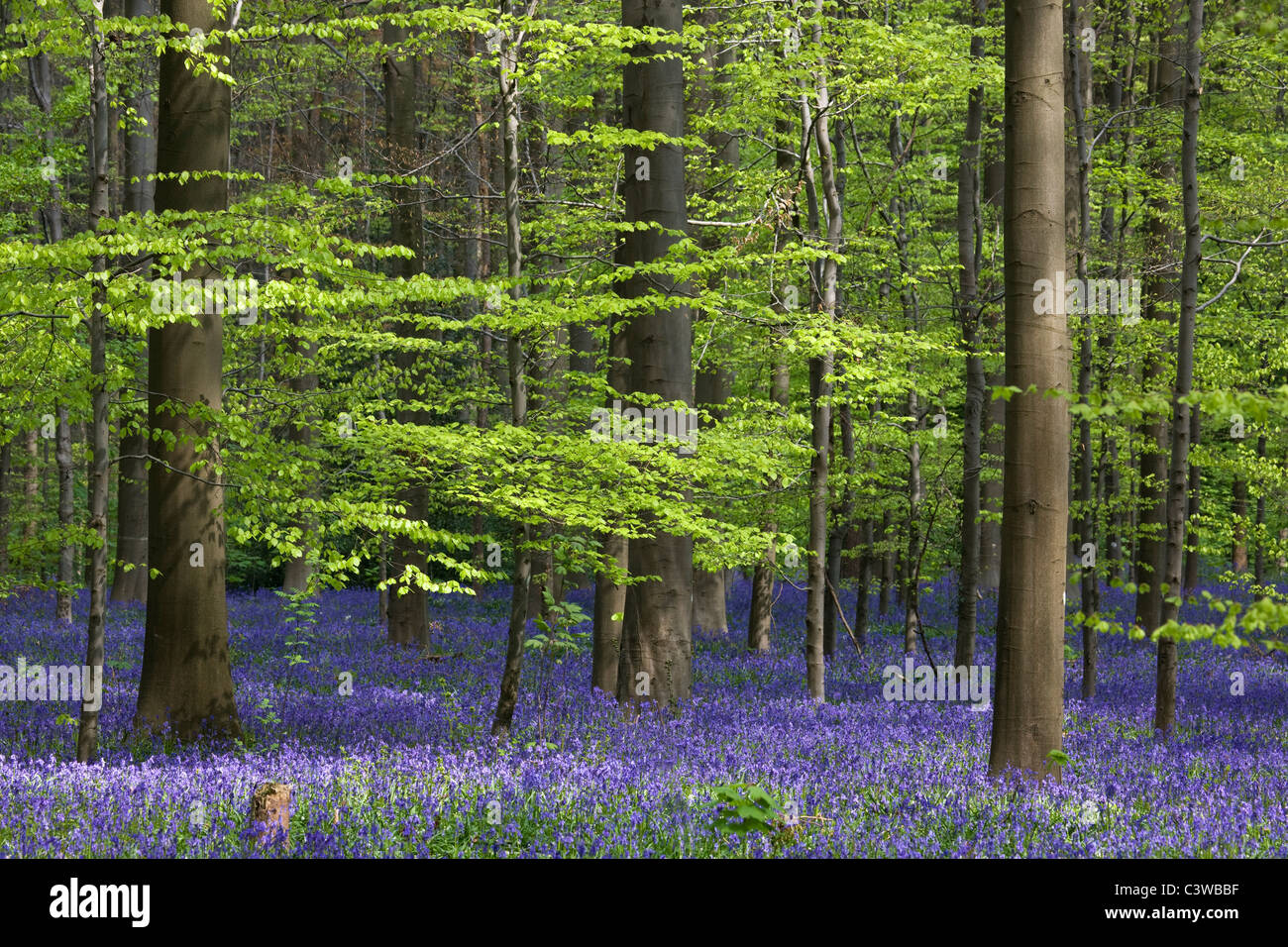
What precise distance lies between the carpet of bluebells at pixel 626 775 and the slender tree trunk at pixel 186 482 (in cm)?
52

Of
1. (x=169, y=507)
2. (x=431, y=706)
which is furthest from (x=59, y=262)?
(x=431, y=706)

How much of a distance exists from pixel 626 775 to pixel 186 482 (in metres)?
4.98

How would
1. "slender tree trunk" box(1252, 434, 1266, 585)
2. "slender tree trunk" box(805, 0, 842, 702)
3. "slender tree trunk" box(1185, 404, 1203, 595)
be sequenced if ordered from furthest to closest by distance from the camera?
"slender tree trunk" box(1185, 404, 1203, 595) < "slender tree trunk" box(1252, 434, 1266, 585) < "slender tree trunk" box(805, 0, 842, 702)

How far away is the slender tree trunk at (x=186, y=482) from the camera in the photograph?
29.8ft

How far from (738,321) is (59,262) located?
7.69m

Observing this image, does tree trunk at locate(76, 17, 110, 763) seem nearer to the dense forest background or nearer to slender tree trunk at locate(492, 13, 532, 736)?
the dense forest background

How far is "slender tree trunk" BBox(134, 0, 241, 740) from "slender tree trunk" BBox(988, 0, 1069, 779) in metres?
6.70

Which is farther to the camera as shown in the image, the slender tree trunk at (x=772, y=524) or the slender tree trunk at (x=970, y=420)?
the slender tree trunk at (x=772, y=524)

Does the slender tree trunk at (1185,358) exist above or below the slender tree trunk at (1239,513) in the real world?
above

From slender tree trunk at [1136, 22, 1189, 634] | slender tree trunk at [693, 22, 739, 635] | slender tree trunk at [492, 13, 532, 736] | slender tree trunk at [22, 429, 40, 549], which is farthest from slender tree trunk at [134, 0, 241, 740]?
slender tree trunk at [22, 429, 40, 549]

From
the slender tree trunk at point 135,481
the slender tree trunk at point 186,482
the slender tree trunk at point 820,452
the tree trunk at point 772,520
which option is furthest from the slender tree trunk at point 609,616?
the slender tree trunk at point 135,481

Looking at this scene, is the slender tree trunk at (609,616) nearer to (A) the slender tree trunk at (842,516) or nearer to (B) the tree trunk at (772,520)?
(B) the tree trunk at (772,520)

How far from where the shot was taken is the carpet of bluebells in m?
5.70
